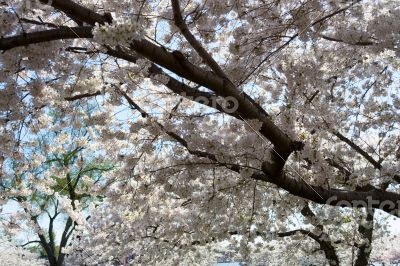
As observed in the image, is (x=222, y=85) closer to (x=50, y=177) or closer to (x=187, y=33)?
(x=187, y=33)

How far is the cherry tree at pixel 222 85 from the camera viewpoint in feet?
10.5

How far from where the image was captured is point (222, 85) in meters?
3.08

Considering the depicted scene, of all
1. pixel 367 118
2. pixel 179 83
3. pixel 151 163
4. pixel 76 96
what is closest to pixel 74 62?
pixel 76 96

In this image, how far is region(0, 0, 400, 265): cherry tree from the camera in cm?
320

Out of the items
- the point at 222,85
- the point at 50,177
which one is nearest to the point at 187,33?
the point at 222,85

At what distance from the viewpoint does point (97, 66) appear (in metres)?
5.26

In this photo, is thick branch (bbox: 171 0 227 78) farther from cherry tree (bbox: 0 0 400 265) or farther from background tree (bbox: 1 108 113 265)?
background tree (bbox: 1 108 113 265)

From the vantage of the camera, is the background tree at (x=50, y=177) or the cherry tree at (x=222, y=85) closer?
the cherry tree at (x=222, y=85)

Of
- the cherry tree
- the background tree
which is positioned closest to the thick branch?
the cherry tree

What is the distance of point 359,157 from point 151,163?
3.40 m

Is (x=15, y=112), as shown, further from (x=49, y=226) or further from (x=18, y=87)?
(x=49, y=226)

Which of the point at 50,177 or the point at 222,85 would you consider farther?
the point at 50,177

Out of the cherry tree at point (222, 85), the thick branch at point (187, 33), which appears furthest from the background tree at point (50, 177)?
the thick branch at point (187, 33)

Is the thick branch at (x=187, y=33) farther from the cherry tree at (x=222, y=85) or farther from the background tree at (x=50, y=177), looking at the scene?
the background tree at (x=50, y=177)
